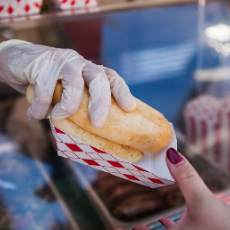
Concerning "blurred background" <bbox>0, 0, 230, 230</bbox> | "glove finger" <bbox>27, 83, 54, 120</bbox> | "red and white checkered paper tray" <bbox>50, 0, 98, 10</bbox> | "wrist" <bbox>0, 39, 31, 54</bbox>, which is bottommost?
"blurred background" <bbox>0, 0, 230, 230</bbox>

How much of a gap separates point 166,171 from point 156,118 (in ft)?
0.65

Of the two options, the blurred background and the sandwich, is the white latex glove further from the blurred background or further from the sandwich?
the blurred background

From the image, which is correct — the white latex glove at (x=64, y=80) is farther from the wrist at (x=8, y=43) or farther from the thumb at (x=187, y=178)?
the thumb at (x=187, y=178)

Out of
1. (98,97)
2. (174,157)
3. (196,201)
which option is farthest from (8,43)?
(196,201)

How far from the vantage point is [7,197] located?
2.04 metres

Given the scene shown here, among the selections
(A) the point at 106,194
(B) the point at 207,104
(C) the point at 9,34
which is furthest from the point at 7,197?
(B) the point at 207,104

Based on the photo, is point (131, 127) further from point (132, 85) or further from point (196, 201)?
point (132, 85)

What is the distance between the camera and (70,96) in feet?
3.66

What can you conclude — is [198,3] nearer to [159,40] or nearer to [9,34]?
[159,40]

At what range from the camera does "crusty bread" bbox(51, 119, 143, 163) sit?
120 cm

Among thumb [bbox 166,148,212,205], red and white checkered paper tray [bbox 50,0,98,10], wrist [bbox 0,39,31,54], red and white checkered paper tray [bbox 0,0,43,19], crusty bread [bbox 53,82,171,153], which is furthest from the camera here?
red and white checkered paper tray [bbox 50,0,98,10]

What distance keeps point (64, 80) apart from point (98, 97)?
0.13m

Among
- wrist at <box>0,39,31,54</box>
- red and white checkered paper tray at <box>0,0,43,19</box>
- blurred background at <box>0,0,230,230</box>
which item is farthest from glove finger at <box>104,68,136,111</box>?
red and white checkered paper tray at <box>0,0,43,19</box>

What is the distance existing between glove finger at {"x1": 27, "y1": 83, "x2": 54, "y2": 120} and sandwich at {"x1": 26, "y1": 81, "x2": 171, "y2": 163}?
0.04 metres
